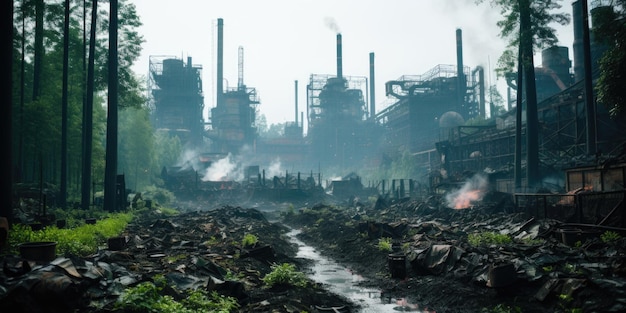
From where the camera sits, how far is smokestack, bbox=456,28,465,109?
5603cm

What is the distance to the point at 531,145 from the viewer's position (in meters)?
22.8

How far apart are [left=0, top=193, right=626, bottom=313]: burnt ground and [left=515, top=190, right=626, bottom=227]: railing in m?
0.97

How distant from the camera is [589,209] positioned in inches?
482

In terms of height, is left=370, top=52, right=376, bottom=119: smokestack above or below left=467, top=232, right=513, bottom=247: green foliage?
above

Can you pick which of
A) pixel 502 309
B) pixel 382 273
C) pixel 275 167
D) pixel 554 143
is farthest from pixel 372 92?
pixel 502 309

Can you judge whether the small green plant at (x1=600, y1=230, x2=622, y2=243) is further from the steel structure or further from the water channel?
the steel structure

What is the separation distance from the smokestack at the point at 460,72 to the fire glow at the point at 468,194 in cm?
3316

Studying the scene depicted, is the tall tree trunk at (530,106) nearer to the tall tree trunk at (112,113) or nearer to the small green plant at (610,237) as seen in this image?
the small green plant at (610,237)

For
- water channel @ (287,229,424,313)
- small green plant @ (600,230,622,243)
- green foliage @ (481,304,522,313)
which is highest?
small green plant @ (600,230,622,243)

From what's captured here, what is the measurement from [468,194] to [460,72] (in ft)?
123

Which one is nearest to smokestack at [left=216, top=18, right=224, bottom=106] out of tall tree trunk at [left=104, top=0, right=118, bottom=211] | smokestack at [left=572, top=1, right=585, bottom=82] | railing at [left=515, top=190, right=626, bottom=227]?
tall tree trunk at [left=104, top=0, right=118, bottom=211]

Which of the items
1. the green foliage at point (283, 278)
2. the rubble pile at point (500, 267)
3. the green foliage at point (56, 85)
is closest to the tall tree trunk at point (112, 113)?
the green foliage at point (56, 85)

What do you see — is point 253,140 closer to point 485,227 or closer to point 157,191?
point 157,191

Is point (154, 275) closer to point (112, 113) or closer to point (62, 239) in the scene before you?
point (62, 239)
